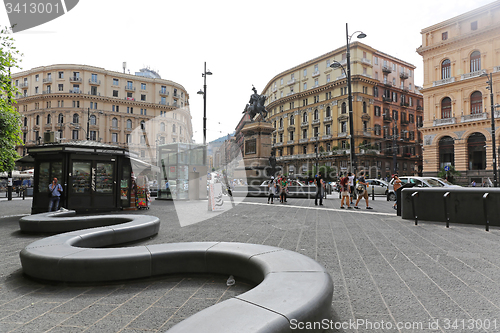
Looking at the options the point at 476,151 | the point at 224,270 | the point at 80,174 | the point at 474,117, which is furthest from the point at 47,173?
the point at 476,151

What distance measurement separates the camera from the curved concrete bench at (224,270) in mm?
2018

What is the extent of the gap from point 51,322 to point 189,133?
73.4 m

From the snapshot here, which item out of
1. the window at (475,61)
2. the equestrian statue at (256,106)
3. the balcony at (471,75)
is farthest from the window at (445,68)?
the equestrian statue at (256,106)

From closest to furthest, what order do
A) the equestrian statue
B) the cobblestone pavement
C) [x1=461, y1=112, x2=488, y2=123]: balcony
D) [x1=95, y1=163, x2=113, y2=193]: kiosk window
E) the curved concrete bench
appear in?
the curved concrete bench → the cobblestone pavement → [x1=95, y1=163, x2=113, y2=193]: kiosk window → the equestrian statue → [x1=461, y1=112, x2=488, y2=123]: balcony

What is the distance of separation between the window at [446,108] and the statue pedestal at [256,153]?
92.3 feet

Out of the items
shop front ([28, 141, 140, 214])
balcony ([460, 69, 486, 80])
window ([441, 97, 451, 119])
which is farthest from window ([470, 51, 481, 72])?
shop front ([28, 141, 140, 214])

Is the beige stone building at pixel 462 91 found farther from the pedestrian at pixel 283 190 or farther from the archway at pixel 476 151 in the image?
the pedestrian at pixel 283 190

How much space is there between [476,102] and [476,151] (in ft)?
21.5

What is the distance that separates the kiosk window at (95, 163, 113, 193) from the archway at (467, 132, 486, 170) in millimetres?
44144

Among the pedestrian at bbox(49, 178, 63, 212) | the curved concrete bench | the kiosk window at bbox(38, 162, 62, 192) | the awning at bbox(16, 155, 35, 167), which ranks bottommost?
the curved concrete bench

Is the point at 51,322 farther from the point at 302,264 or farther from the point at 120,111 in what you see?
the point at 120,111

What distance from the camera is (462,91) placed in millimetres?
39719

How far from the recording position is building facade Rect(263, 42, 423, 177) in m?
58.2

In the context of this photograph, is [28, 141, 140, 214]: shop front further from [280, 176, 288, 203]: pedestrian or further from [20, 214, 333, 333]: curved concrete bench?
[280, 176, 288, 203]: pedestrian
